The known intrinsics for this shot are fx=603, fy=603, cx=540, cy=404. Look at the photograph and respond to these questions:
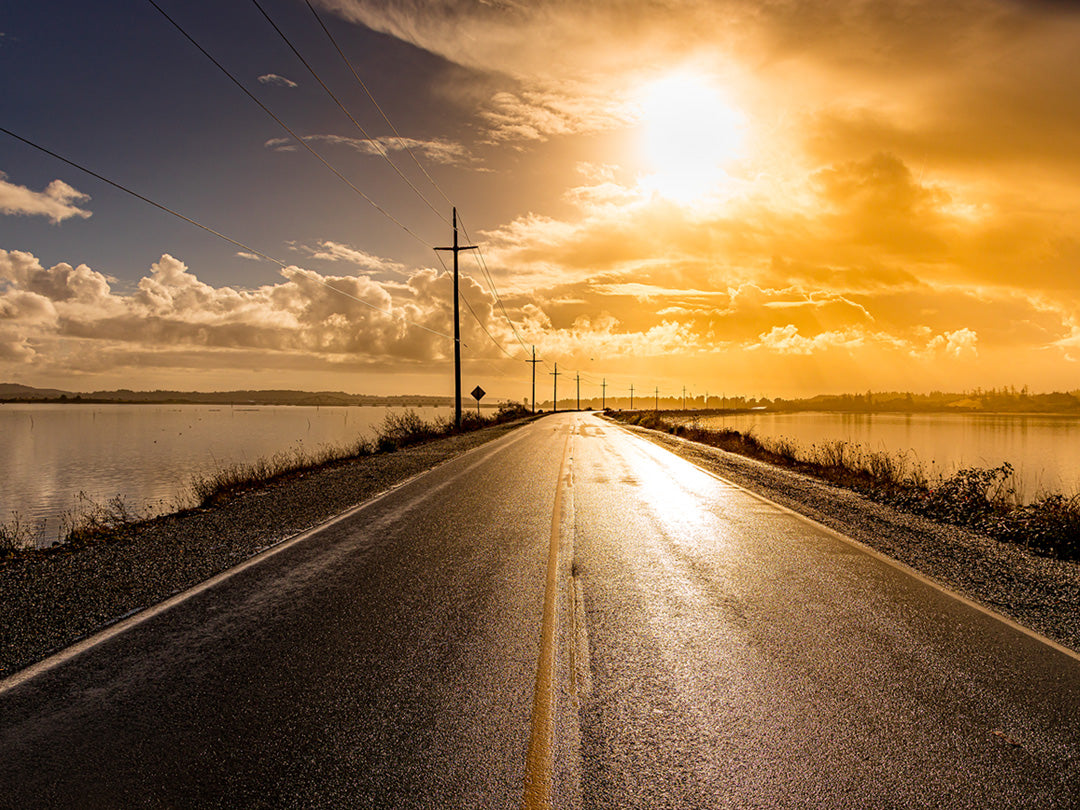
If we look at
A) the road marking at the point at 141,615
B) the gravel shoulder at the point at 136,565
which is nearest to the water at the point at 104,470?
the gravel shoulder at the point at 136,565

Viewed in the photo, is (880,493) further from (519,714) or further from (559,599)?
(519,714)

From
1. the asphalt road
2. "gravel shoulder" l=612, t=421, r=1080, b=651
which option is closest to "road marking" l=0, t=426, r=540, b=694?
the asphalt road

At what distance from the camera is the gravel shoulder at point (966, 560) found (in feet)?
19.5

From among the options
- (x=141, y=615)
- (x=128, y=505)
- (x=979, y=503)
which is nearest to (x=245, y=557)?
(x=141, y=615)

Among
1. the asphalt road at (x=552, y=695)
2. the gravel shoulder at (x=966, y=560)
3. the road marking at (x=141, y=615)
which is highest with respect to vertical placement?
the asphalt road at (x=552, y=695)

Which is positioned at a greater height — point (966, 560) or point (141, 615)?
point (141, 615)

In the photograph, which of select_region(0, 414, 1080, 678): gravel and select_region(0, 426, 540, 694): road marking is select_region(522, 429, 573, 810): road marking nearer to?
select_region(0, 426, 540, 694): road marking

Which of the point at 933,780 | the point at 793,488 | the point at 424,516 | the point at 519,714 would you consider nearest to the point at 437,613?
the point at 519,714

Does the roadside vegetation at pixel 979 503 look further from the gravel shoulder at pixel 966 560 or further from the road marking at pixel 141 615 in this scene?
the road marking at pixel 141 615

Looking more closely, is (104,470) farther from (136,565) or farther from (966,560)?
(966,560)

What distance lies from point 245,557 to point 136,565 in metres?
1.29

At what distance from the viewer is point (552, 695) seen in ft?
12.6

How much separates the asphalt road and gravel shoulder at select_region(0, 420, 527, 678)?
0.53 metres

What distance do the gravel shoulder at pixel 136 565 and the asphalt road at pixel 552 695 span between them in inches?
20.9
